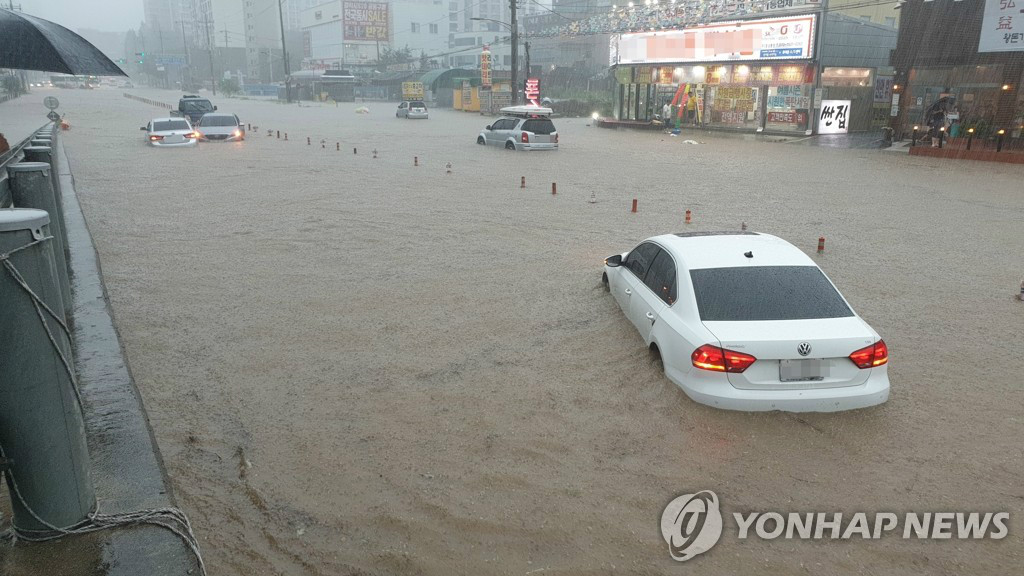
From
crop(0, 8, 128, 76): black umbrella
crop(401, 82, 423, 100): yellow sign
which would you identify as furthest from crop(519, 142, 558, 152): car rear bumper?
crop(401, 82, 423, 100): yellow sign

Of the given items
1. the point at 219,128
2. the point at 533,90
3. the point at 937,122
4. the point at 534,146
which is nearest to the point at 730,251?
the point at 534,146

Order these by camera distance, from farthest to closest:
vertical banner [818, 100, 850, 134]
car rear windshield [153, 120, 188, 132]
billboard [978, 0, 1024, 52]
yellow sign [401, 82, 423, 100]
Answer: yellow sign [401, 82, 423, 100] < vertical banner [818, 100, 850, 134] < car rear windshield [153, 120, 188, 132] < billboard [978, 0, 1024, 52]

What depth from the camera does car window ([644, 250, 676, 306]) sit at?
23.0 feet

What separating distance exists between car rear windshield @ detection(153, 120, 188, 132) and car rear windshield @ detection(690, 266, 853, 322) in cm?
2874

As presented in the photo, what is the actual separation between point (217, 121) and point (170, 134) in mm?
4156

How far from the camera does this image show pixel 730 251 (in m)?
7.22

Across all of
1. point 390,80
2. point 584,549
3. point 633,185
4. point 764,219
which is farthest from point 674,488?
point 390,80

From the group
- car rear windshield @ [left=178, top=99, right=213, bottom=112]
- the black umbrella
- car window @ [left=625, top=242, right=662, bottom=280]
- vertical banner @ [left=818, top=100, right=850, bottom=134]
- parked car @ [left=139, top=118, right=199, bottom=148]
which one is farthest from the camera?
car rear windshield @ [left=178, top=99, right=213, bottom=112]

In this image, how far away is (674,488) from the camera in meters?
5.13

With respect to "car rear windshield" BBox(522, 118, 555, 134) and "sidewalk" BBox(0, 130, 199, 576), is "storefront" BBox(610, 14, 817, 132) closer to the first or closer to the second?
"car rear windshield" BBox(522, 118, 555, 134)

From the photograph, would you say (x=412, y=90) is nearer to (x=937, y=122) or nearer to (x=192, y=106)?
(x=192, y=106)

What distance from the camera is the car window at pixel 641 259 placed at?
795 cm

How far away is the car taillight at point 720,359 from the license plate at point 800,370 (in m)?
0.25

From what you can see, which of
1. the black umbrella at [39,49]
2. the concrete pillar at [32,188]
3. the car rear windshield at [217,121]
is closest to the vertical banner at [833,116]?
the car rear windshield at [217,121]
